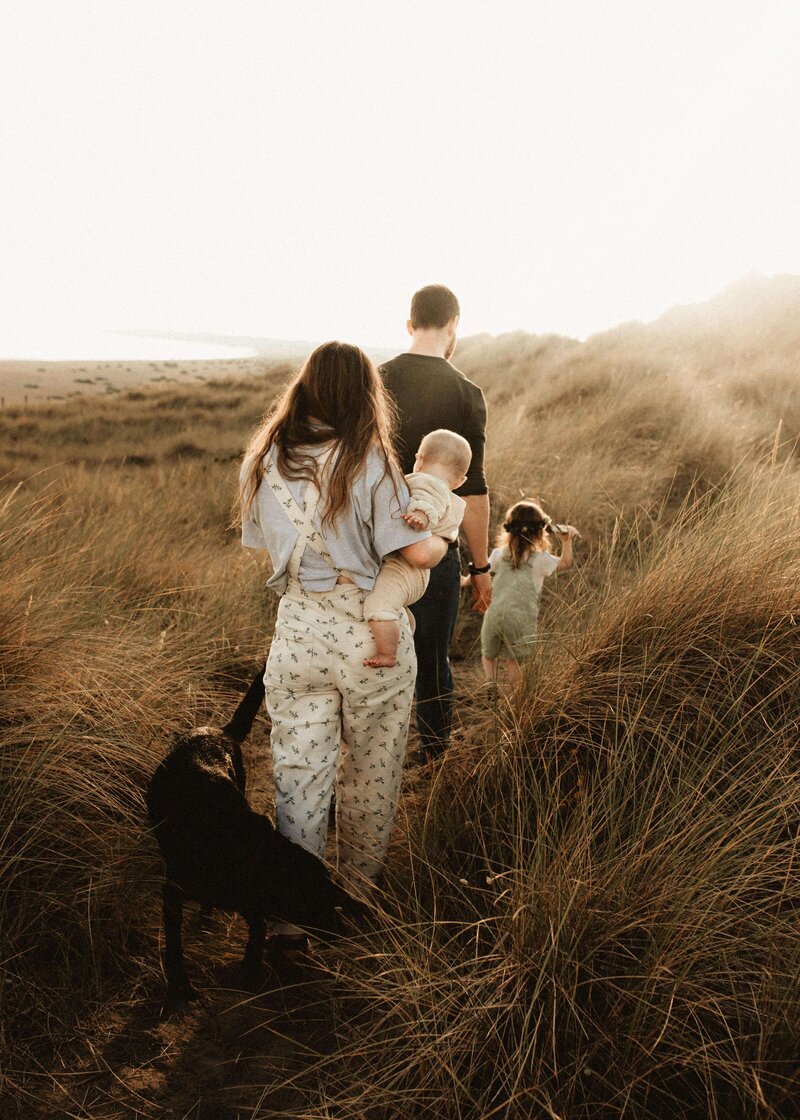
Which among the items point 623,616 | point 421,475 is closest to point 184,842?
point 421,475

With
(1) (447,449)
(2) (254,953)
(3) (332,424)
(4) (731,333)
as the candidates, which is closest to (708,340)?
(4) (731,333)

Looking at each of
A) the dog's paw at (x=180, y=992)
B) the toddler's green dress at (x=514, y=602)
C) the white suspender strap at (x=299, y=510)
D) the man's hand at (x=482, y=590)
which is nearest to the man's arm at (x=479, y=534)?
the man's hand at (x=482, y=590)

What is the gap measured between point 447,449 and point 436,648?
1037mm

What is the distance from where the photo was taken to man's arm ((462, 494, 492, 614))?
3201mm

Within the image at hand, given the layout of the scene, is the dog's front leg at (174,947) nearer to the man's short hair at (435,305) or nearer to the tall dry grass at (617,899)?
the tall dry grass at (617,899)

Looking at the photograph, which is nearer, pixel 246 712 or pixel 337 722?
pixel 337 722

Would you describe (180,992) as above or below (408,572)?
below

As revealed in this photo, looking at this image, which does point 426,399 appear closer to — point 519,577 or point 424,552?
point 424,552

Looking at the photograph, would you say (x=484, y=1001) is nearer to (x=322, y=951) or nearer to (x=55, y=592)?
(x=322, y=951)

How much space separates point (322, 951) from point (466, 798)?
681 millimetres

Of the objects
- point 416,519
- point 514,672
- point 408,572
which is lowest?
point 514,672

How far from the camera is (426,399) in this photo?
2990 mm

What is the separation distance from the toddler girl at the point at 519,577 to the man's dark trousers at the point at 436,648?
69cm

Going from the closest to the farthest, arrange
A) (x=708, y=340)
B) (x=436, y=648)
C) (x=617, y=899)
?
(x=617, y=899)
(x=436, y=648)
(x=708, y=340)
